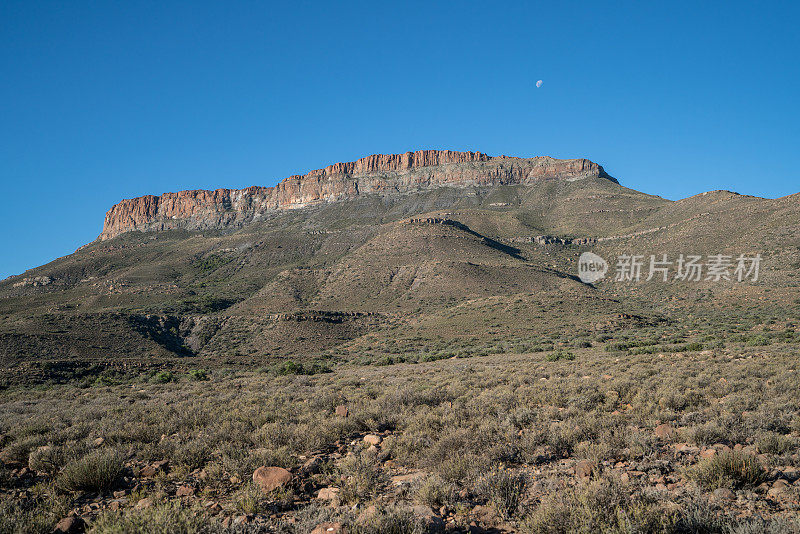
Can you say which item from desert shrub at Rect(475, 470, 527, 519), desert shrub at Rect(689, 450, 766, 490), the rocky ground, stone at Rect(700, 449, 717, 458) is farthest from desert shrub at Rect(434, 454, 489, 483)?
stone at Rect(700, 449, 717, 458)

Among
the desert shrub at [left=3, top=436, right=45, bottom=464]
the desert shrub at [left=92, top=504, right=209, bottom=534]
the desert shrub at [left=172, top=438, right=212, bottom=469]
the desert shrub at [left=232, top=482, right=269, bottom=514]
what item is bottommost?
the desert shrub at [left=3, top=436, right=45, bottom=464]

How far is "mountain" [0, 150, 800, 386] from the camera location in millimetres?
38219

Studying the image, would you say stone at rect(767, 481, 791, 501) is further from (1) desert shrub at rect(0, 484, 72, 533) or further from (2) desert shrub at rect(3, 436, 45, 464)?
(2) desert shrub at rect(3, 436, 45, 464)

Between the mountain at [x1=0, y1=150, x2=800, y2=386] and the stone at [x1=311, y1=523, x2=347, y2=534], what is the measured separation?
25263 mm

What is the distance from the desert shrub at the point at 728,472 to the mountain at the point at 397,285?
23.6 m

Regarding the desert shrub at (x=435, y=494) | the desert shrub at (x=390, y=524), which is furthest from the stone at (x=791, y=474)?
the desert shrub at (x=390, y=524)

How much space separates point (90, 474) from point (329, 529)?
386 centimetres

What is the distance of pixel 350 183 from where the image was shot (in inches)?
6791

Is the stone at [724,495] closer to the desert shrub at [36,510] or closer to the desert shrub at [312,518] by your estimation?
the desert shrub at [312,518]

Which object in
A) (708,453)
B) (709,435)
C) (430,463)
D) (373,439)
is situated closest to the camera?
(708,453)

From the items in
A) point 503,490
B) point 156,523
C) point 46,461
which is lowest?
point 46,461

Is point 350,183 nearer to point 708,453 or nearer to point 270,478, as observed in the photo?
point 270,478

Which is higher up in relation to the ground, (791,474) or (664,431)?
(791,474)

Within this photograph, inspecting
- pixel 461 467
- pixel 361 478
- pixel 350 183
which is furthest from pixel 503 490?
pixel 350 183
